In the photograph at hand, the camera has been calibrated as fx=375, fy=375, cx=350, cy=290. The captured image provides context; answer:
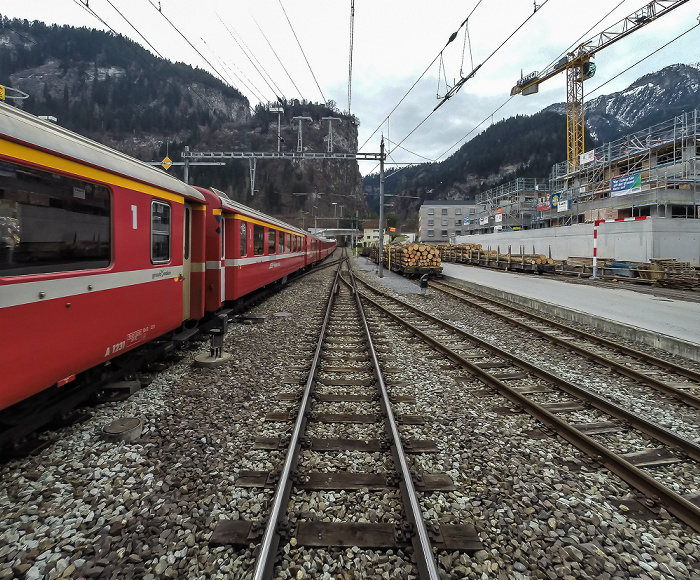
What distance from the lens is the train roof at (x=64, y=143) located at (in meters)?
2.91

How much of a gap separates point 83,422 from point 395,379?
3.88 meters

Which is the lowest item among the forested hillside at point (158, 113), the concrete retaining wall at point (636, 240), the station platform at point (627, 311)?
the station platform at point (627, 311)

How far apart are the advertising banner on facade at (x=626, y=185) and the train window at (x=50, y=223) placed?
35117 mm

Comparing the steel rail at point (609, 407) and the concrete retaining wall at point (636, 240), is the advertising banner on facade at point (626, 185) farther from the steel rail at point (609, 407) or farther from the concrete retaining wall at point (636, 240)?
the steel rail at point (609, 407)

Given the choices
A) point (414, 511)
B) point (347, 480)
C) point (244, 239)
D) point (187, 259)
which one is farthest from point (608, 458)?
point (244, 239)

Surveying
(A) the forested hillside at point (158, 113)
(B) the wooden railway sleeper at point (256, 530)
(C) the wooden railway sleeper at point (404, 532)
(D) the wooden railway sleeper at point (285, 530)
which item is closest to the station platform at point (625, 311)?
(C) the wooden railway sleeper at point (404, 532)

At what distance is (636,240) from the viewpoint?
23141 mm

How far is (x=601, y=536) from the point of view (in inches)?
102

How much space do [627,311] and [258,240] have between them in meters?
10.8

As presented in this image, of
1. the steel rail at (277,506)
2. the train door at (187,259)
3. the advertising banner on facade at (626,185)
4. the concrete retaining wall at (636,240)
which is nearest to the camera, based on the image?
the steel rail at (277,506)

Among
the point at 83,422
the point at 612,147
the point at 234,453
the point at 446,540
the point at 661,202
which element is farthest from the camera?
the point at 612,147

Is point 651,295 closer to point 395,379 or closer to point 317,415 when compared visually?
point 395,379

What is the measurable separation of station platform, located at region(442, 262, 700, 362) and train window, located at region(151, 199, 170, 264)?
933cm

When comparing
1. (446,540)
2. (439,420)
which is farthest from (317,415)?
(446,540)
